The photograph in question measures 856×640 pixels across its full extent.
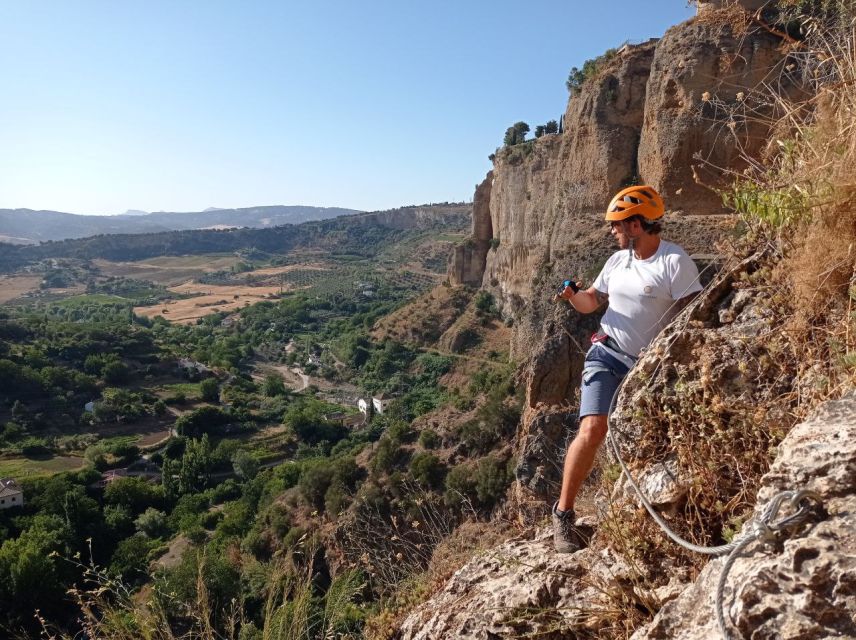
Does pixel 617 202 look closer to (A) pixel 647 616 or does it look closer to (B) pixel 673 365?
(B) pixel 673 365

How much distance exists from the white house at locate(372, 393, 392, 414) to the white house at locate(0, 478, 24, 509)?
58.4 ft

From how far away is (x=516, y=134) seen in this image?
33500 millimetres

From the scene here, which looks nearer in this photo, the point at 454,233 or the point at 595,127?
the point at 595,127

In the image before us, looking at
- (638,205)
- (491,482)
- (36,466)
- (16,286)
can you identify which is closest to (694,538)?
(638,205)

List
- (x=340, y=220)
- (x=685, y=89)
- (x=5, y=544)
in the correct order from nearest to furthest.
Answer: (x=685, y=89)
(x=5, y=544)
(x=340, y=220)

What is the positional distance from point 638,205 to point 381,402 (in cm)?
3184

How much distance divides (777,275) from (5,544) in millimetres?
22856

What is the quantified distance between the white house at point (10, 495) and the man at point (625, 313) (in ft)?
85.4

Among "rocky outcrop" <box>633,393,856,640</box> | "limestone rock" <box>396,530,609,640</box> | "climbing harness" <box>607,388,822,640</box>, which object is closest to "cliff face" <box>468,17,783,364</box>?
"limestone rock" <box>396,530,609,640</box>

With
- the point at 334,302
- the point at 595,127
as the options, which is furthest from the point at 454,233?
the point at 595,127

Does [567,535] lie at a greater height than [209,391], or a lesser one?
greater

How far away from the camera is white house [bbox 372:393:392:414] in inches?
1315

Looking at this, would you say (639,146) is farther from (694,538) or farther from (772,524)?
(772,524)

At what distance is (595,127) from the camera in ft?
64.2
